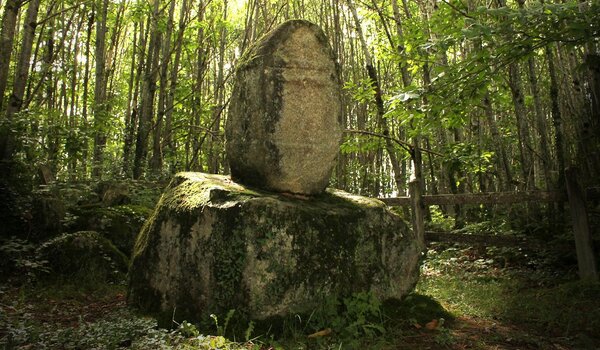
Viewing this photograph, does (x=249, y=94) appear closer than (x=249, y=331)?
No

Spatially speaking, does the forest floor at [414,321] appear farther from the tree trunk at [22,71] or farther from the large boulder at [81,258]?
the tree trunk at [22,71]

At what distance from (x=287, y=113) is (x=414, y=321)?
7.81 feet

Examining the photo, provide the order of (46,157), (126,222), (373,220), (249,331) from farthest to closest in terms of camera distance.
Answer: (46,157)
(126,222)
(373,220)
(249,331)

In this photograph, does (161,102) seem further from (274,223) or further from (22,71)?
(274,223)

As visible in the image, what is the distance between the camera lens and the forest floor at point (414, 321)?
3525 mm

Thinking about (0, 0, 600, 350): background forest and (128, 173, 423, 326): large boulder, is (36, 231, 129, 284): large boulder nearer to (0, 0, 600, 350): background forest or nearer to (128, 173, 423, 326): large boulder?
(0, 0, 600, 350): background forest

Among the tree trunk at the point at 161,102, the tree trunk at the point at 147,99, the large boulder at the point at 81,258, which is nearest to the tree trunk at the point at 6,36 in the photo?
the large boulder at the point at 81,258

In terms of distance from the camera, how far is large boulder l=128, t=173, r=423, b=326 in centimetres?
404

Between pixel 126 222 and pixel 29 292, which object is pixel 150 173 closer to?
pixel 126 222

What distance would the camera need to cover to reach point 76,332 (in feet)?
11.8

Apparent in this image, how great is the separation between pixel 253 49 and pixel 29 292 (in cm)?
373

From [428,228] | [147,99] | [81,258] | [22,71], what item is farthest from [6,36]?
[428,228]

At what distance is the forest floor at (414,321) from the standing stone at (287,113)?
1.67 metres

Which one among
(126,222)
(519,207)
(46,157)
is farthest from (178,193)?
(519,207)
